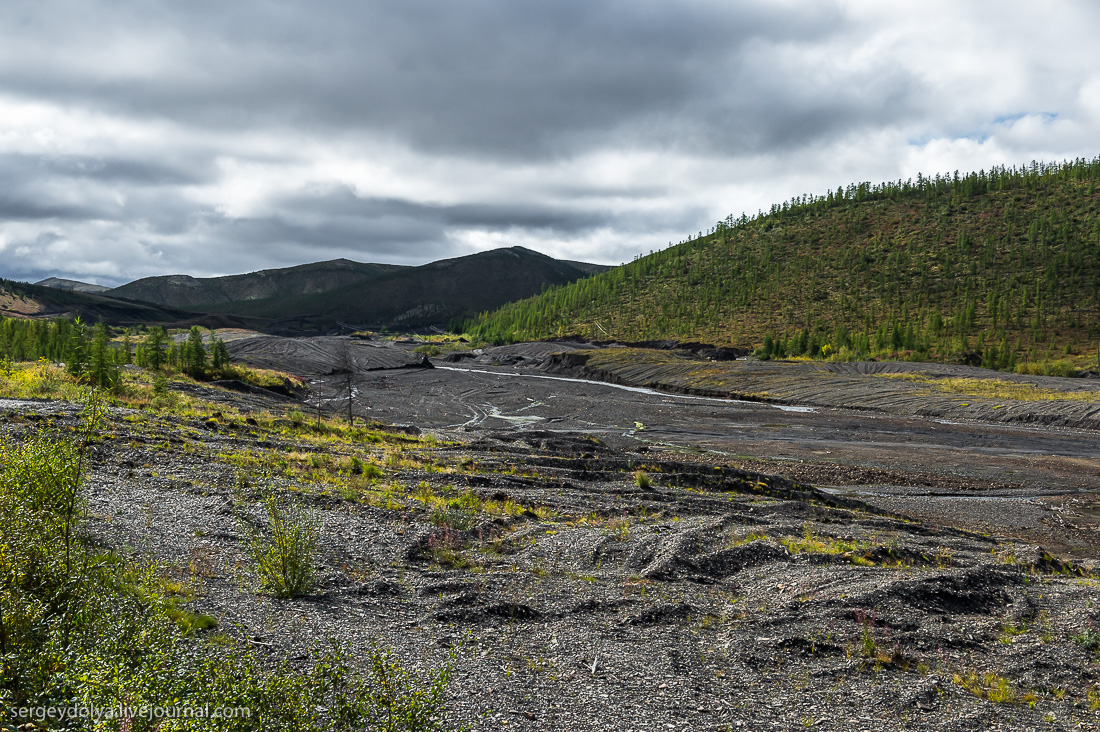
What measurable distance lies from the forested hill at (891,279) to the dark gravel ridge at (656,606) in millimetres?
75290

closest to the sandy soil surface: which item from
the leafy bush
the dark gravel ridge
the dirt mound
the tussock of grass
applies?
the dirt mound

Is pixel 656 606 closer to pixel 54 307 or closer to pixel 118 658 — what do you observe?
pixel 118 658

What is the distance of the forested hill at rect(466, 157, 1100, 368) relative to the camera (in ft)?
285

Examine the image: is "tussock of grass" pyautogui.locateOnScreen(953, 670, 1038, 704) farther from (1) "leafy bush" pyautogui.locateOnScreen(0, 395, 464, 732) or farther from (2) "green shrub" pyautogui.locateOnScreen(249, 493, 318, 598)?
(2) "green shrub" pyautogui.locateOnScreen(249, 493, 318, 598)

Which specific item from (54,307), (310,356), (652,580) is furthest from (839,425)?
(54,307)

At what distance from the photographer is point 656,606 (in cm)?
1030

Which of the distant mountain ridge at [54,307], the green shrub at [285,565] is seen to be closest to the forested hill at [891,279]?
the green shrub at [285,565]

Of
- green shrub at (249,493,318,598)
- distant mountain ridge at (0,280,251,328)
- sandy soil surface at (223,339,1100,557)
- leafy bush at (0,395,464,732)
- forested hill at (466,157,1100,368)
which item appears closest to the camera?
leafy bush at (0,395,464,732)

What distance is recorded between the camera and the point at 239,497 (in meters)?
15.1

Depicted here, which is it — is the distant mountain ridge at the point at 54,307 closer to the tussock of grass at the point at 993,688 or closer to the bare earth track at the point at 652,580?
the bare earth track at the point at 652,580

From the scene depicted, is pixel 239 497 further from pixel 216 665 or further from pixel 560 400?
pixel 560 400

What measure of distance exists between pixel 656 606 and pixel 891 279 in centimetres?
11244

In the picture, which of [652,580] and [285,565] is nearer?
[285,565]

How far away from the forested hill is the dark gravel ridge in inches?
2964
